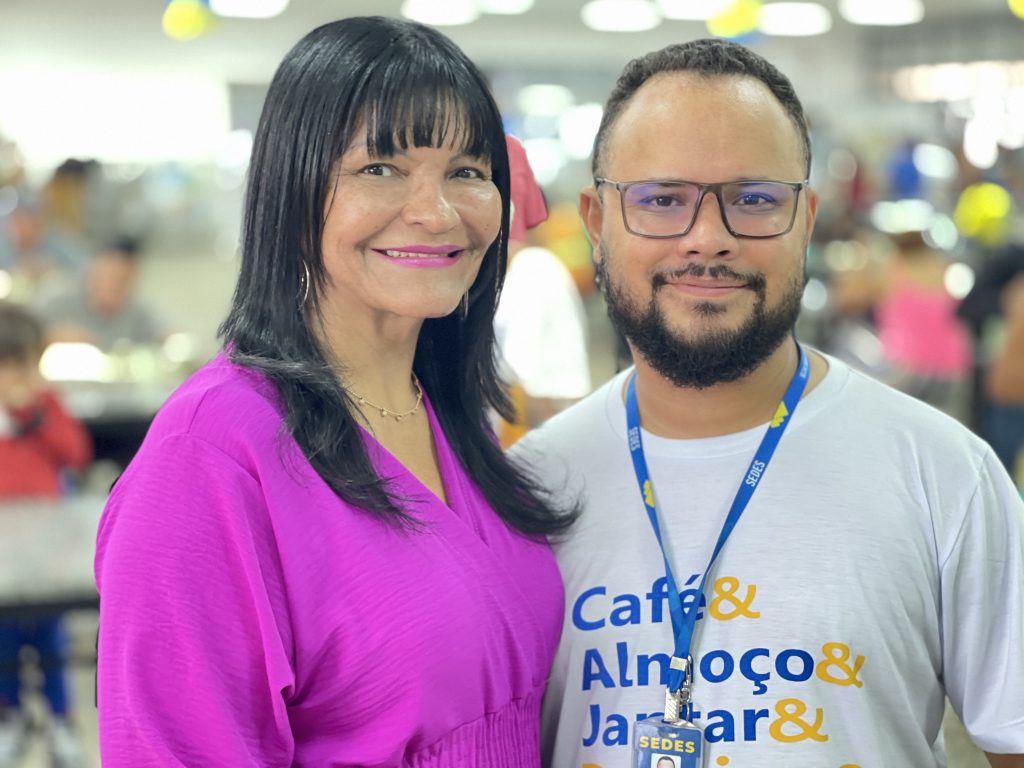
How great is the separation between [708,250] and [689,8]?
34.7 ft

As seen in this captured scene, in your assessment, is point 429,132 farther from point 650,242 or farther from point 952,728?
point 952,728

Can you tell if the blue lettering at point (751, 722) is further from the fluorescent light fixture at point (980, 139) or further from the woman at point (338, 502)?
the fluorescent light fixture at point (980, 139)

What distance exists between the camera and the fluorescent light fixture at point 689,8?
10.9 m

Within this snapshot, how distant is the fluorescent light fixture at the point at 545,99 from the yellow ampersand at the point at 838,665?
13.9 meters

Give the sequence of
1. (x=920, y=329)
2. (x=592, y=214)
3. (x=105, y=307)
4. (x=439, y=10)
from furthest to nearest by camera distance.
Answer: (x=439, y=10), (x=920, y=329), (x=105, y=307), (x=592, y=214)

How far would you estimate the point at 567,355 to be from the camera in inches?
159

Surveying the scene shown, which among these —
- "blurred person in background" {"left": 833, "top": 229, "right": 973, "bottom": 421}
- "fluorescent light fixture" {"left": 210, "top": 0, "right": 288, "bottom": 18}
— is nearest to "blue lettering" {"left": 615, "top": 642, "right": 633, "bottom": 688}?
"blurred person in background" {"left": 833, "top": 229, "right": 973, "bottom": 421}

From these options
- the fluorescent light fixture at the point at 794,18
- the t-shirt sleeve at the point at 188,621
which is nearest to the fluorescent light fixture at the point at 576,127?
the fluorescent light fixture at the point at 794,18

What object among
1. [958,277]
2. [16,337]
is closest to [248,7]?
[958,277]

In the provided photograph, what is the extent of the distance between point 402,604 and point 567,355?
2.75 meters

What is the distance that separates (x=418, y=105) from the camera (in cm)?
141

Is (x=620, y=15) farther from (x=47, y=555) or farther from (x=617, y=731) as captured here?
(x=617, y=731)

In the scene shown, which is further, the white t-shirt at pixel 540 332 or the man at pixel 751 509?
the white t-shirt at pixel 540 332

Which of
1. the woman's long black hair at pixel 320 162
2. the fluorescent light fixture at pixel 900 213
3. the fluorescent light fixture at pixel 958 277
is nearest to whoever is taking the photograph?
the woman's long black hair at pixel 320 162
